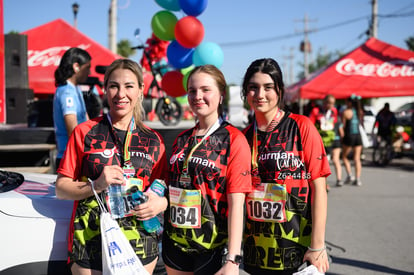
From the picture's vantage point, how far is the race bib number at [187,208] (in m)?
1.85

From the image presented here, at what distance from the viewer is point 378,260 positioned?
425 cm

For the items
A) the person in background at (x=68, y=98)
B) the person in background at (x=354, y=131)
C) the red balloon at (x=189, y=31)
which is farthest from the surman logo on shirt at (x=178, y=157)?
the person in background at (x=354, y=131)

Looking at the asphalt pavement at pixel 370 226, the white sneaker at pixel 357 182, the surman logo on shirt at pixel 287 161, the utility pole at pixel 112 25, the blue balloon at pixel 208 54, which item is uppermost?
the utility pole at pixel 112 25

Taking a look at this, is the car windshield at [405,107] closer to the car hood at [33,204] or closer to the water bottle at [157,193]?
the water bottle at [157,193]

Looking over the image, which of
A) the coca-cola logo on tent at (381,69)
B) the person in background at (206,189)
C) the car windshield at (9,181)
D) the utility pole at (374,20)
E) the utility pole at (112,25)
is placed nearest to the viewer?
the person in background at (206,189)

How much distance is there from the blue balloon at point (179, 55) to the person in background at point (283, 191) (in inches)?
169

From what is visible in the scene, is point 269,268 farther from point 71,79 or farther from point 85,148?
point 71,79

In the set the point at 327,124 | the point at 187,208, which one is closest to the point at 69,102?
the point at 187,208

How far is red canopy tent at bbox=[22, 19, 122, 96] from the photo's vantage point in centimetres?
1007

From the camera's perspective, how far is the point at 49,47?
10.2 m

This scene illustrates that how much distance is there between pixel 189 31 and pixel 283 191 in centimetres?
433

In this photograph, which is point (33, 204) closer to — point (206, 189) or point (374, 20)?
point (206, 189)

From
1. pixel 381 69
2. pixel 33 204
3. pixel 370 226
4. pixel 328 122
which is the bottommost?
pixel 370 226

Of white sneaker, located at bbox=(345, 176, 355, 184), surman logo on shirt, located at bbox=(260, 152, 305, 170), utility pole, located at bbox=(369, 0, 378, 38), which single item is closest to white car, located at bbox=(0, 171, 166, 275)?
surman logo on shirt, located at bbox=(260, 152, 305, 170)
